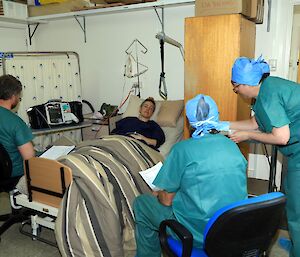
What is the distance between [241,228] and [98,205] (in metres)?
0.96

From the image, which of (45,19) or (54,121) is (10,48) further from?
(54,121)

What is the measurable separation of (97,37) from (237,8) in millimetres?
2280

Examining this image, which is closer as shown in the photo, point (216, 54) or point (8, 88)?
point (8, 88)

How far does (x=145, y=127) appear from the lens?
136 inches

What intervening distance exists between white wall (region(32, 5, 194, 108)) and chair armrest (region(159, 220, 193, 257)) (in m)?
2.62

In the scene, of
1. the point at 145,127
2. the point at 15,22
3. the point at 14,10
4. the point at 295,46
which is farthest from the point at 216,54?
the point at 15,22

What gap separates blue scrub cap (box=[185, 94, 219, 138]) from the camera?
158cm

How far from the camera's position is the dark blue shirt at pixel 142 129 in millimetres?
3412

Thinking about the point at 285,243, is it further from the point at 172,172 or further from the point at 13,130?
the point at 13,130

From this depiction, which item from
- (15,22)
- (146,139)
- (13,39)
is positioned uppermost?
(15,22)

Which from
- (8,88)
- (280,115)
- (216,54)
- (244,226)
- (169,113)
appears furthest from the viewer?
(169,113)

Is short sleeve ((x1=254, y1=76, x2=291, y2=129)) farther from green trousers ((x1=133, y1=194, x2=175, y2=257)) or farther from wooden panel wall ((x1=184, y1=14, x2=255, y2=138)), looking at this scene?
wooden panel wall ((x1=184, y1=14, x2=255, y2=138))

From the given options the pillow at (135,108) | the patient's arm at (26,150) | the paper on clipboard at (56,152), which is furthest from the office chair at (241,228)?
the pillow at (135,108)

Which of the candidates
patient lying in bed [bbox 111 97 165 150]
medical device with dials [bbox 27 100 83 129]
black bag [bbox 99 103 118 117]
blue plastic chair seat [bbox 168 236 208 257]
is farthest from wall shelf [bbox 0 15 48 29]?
blue plastic chair seat [bbox 168 236 208 257]
